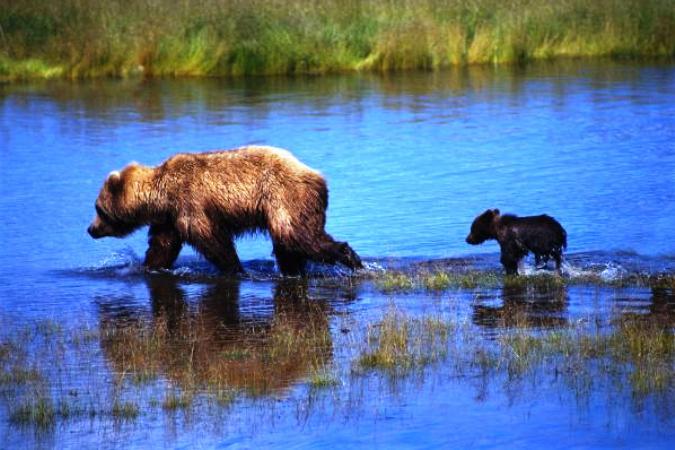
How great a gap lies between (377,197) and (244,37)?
40.6 ft

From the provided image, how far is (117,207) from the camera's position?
42.6 ft

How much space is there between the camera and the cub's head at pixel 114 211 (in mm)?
12875

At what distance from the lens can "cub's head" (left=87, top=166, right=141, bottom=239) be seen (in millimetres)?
12875

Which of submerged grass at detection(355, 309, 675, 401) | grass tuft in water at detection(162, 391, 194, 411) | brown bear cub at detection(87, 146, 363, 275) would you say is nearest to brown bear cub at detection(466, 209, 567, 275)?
brown bear cub at detection(87, 146, 363, 275)

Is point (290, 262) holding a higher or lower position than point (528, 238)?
lower

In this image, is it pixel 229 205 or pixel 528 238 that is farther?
pixel 229 205

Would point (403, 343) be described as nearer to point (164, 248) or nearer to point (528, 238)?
point (528, 238)

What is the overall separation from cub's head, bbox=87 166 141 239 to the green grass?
14.7 metres

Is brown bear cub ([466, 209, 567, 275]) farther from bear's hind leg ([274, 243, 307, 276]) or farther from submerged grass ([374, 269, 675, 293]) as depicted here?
bear's hind leg ([274, 243, 307, 276])

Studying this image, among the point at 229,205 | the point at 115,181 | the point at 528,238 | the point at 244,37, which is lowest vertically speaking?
the point at 528,238

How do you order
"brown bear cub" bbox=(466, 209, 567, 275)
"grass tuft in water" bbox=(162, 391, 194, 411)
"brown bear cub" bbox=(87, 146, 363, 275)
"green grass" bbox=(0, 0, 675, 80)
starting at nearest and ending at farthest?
"grass tuft in water" bbox=(162, 391, 194, 411), "brown bear cub" bbox=(466, 209, 567, 275), "brown bear cub" bbox=(87, 146, 363, 275), "green grass" bbox=(0, 0, 675, 80)

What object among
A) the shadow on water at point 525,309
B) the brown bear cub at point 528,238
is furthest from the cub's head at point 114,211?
the shadow on water at point 525,309

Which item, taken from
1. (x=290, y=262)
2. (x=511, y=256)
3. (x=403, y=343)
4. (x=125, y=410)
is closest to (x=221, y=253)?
(x=290, y=262)

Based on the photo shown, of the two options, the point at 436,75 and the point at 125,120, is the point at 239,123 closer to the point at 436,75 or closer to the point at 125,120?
the point at 125,120
